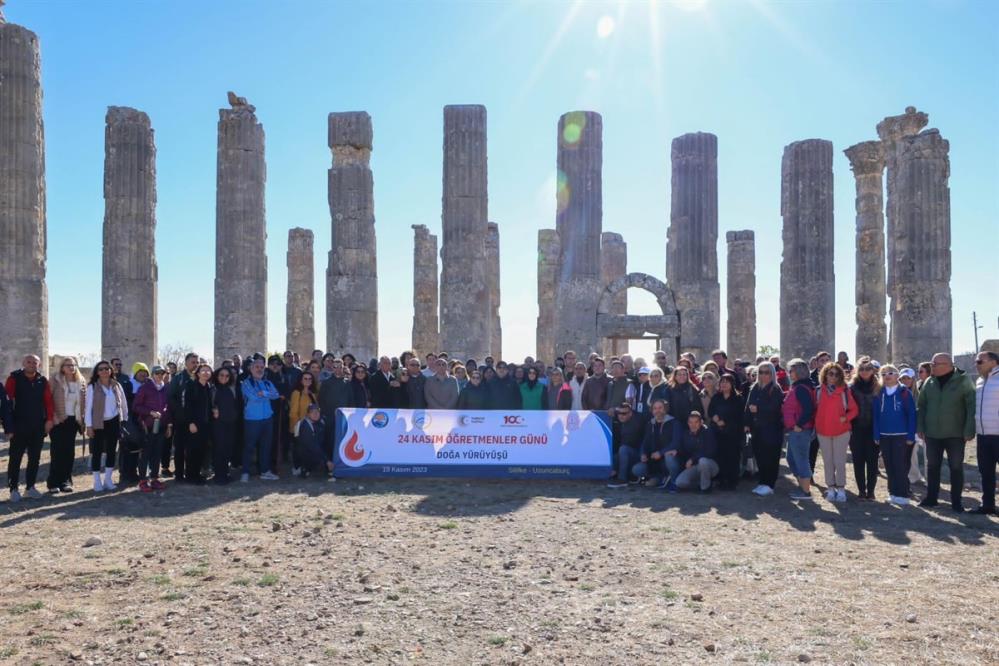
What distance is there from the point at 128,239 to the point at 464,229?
9.61m

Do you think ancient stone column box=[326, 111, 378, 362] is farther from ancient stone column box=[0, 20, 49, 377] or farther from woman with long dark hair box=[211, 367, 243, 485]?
woman with long dark hair box=[211, 367, 243, 485]

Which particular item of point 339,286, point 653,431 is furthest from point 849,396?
point 339,286

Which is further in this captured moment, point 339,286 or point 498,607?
point 339,286

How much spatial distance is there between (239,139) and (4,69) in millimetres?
5657

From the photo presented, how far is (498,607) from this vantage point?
607cm

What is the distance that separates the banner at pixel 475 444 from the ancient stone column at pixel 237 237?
9988 mm

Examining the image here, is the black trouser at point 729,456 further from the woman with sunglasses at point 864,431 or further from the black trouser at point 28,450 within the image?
the black trouser at point 28,450

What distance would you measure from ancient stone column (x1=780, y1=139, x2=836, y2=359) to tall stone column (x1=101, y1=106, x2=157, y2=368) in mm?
19253

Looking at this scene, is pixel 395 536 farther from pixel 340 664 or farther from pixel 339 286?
pixel 339 286

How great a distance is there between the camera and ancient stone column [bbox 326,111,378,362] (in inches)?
898

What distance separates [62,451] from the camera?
11.2 m

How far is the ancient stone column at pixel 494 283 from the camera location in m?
37.9

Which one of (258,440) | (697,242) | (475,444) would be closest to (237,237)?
(258,440)

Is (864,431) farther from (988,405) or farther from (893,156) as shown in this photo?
(893,156)
